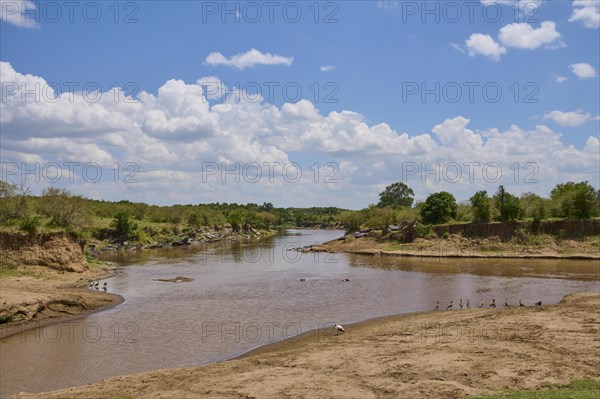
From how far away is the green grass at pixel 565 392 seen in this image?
39.5 feet

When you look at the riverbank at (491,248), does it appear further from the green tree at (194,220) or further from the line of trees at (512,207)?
the green tree at (194,220)

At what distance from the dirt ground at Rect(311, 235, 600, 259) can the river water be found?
3.85 meters

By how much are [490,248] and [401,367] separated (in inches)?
2065

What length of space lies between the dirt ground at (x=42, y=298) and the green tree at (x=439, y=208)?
169 ft

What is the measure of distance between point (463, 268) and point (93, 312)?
37.5 m

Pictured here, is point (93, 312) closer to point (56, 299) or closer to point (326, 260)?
point (56, 299)

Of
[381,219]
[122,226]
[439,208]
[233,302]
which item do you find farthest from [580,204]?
[122,226]

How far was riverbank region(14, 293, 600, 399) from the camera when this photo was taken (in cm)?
1369

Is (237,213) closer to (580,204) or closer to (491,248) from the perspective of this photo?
(491,248)

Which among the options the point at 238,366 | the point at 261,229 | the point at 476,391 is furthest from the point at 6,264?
the point at 261,229

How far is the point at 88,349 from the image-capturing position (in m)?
21.2

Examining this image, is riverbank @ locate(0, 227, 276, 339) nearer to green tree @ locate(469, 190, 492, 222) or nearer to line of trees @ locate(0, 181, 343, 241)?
line of trees @ locate(0, 181, 343, 241)

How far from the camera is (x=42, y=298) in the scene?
26953 millimetres

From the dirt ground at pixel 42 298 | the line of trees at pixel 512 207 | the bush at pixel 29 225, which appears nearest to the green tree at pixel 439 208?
the line of trees at pixel 512 207
